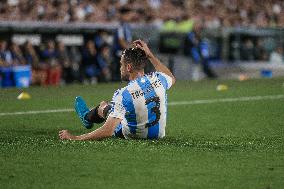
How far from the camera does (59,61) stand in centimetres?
2312

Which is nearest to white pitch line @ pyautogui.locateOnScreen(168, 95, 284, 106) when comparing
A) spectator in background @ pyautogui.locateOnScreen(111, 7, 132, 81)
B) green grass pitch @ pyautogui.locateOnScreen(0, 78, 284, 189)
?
green grass pitch @ pyautogui.locateOnScreen(0, 78, 284, 189)

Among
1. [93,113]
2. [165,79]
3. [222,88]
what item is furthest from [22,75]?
[165,79]

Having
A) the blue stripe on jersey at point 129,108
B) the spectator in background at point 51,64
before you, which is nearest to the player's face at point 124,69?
the blue stripe on jersey at point 129,108

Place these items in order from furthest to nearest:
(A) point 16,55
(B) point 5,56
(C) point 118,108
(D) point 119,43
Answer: (D) point 119,43, (A) point 16,55, (B) point 5,56, (C) point 118,108

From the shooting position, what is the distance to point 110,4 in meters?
26.2

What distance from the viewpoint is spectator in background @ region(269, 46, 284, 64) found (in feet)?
93.1

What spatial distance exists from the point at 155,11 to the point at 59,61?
18.3 ft

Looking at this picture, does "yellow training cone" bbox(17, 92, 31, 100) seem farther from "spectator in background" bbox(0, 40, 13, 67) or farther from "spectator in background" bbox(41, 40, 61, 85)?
"spectator in background" bbox(41, 40, 61, 85)

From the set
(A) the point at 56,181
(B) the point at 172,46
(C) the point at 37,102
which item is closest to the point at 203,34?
(B) the point at 172,46

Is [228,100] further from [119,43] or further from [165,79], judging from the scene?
[119,43]

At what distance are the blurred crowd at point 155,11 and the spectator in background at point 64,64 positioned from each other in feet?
3.80

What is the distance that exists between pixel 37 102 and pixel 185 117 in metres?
3.63

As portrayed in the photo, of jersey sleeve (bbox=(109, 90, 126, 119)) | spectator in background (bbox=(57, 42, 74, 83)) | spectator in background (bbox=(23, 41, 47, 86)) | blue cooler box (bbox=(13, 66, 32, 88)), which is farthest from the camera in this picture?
spectator in background (bbox=(57, 42, 74, 83))

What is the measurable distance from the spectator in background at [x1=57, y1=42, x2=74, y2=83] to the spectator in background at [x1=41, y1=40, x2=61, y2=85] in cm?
14
